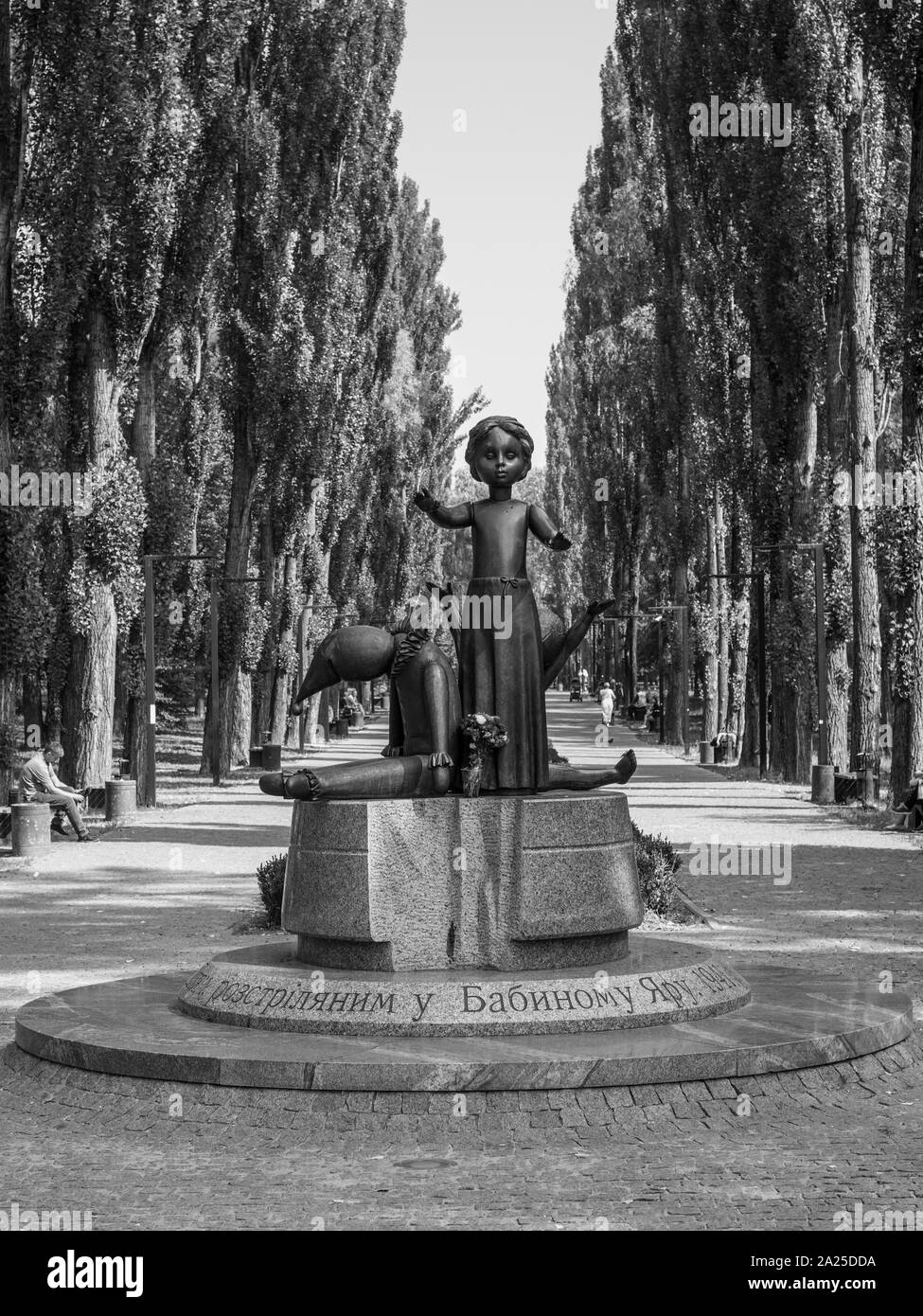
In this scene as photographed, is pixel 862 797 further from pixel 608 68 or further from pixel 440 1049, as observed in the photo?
pixel 608 68

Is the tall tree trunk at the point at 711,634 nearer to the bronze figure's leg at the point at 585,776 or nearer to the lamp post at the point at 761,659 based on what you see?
the lamp post at the point at 761,659

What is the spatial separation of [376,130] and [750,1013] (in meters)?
35.8

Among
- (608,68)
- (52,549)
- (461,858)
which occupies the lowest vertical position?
(461,858)

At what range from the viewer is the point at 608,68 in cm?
5619

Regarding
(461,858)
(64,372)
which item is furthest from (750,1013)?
(64,372)

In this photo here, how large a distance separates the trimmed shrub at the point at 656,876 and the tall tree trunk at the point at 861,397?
13.8 metres

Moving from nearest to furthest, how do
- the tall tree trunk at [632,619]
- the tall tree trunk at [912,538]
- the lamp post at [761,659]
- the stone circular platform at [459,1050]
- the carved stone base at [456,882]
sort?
the stone circular platform at [459,1050] → the carved stone base at [456,882] → the tall tree trunk at [912,538] → the lamp post at [761,659] → the tall tree trunk at [632,619]

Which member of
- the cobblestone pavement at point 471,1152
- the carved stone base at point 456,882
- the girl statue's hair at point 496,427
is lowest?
the cobblestone pavement at point 471,1152

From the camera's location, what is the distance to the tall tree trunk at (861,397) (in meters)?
27.7

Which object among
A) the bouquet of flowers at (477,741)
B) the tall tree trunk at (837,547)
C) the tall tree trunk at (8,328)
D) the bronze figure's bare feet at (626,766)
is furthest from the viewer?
the tall tree trunk at (837,547)

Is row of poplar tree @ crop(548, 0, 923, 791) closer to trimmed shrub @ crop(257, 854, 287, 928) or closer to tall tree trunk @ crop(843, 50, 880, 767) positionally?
tall tree trunk @ crop(843, 50, 880, 767)

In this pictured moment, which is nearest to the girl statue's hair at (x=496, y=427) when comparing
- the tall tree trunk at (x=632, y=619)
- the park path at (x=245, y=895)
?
the park path at (x=245, y=895)

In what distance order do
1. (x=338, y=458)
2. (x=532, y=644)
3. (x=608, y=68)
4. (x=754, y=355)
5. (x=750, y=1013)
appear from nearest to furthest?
(x=750, y=1013) < (x=532, y=644) < (x=754, y=355) < (x=338, y=458) < (x=608, y=68)

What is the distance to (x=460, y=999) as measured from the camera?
8.41 m
